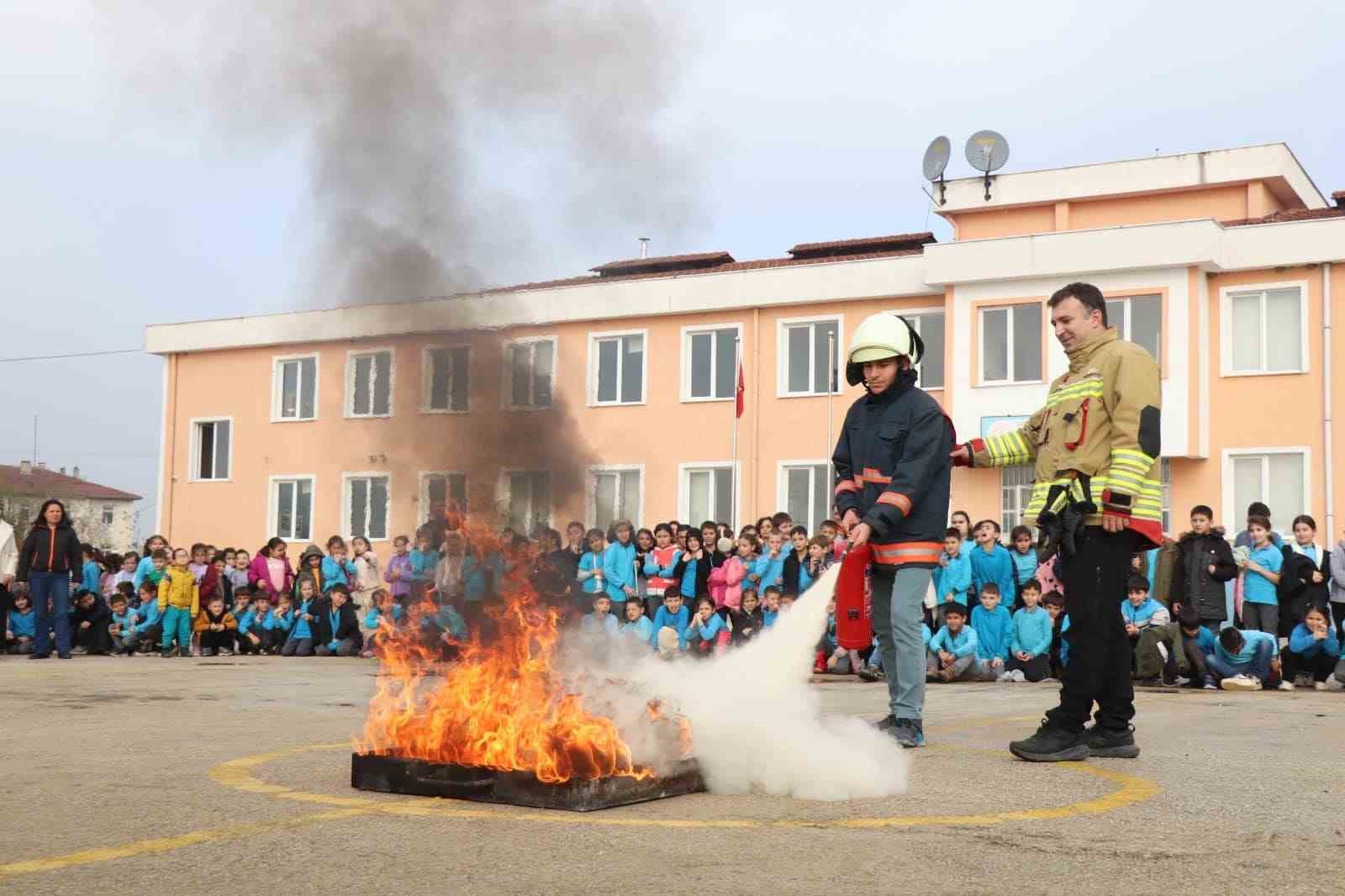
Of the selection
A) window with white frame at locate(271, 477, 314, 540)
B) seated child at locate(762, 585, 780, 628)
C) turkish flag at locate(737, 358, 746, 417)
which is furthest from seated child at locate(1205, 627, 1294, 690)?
window with white frame at locate(271, 477, 314, 540)

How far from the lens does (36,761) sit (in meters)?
6.84

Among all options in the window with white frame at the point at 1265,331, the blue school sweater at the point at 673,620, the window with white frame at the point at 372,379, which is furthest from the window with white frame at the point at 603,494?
the window with white frame at the point at 1265,331

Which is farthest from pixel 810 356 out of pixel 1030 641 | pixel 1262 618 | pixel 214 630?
pixel 1262 618

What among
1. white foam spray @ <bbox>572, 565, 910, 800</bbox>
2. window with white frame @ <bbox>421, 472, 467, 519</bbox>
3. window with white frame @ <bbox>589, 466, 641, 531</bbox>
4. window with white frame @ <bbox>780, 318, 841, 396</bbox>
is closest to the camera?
white foam spray @ <bbox>572, 565, 910, 800</bbox>

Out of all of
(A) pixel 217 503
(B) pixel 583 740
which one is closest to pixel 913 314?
(A) pixel 217 503

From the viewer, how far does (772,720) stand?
6.10 metres

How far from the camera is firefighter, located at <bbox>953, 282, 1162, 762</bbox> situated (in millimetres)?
7020

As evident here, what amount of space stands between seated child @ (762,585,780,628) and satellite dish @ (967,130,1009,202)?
20.4 m

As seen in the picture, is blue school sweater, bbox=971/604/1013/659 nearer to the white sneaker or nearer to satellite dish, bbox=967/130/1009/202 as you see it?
the white sneaker

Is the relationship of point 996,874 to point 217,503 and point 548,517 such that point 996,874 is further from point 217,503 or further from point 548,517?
point 217,503

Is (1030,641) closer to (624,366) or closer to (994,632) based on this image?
(994,632)

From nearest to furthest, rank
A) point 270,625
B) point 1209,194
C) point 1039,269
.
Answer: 1. point 270,625
2. point 1039,269
3. point 1209,194

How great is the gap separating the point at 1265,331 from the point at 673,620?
14598mm

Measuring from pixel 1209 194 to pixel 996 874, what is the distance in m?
31.3
